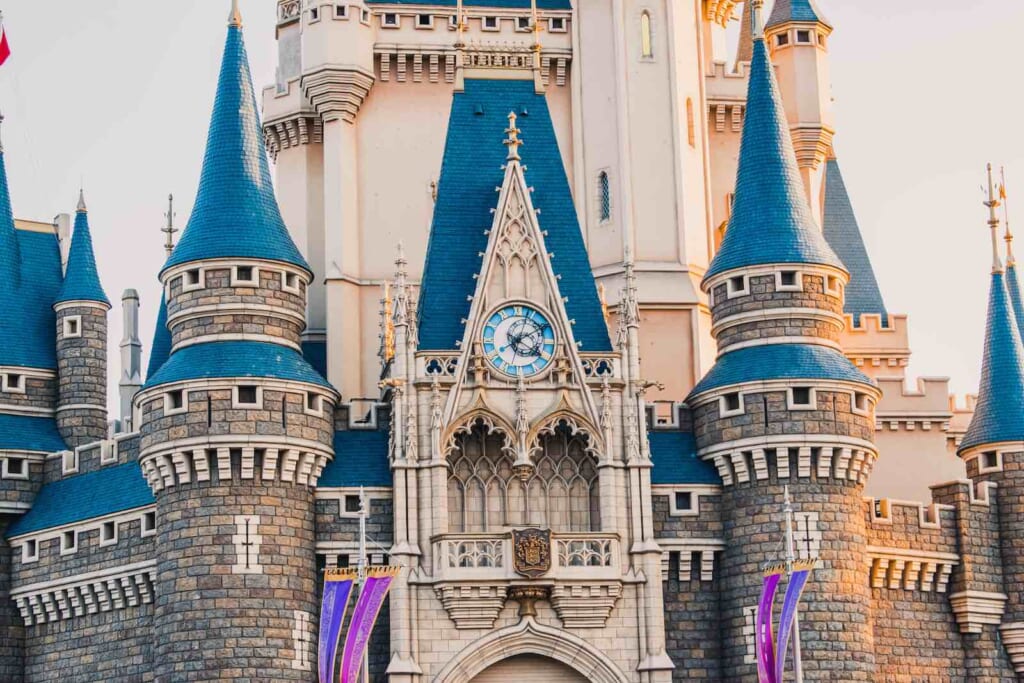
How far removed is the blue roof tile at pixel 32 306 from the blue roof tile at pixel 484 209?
1033cm

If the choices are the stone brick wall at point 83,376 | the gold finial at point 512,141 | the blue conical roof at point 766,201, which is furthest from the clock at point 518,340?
the stone brick wall at point 83,376

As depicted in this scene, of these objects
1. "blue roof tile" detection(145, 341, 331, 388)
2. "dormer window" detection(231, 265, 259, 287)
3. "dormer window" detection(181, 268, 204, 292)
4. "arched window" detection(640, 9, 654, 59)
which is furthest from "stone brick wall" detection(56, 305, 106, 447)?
"arched window" detection(640, 9, 654, 59)

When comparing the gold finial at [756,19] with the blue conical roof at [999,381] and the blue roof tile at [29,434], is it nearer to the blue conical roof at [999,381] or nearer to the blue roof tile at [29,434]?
the blue conical roof at [999,381]

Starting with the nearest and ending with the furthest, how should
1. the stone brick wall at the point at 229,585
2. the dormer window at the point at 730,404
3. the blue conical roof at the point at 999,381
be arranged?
the stone brick wall at the point at 229,585 → the dormer window at the point at 730,404 → the blue conical roof at the point at 999,381

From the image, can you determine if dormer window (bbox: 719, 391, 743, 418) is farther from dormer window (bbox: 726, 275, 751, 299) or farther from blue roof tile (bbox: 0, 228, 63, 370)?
A: blue roof tile (bbox: 0, 228, 63, 370)

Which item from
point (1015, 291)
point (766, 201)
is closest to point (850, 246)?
point (1015, 291)

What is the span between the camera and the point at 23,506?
5209 centimetres

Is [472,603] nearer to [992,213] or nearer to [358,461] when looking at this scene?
[358,461]

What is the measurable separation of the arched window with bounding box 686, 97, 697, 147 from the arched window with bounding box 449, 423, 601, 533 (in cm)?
1134

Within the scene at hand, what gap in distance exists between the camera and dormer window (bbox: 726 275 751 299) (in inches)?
1932

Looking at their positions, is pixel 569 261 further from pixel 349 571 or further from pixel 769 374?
pixel 349 571

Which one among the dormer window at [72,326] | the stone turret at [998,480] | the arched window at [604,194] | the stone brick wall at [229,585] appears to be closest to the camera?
the stone brick wall at [229,585]

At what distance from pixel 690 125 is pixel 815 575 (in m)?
14.0

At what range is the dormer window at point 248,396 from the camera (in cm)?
4666
